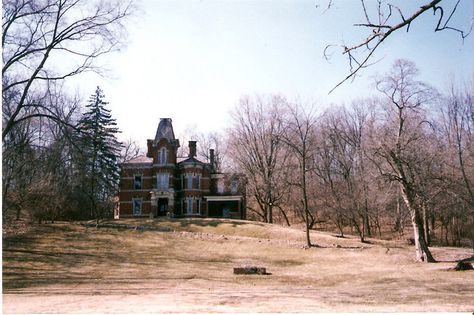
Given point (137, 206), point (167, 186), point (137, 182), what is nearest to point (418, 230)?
point (167, 186)

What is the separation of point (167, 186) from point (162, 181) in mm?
800

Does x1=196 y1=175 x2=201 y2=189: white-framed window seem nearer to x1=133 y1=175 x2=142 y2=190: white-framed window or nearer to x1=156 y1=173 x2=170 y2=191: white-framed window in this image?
x1=156 y1=173 x2=170 y2=191: white-framed window

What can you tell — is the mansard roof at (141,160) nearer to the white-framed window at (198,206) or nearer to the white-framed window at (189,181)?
the white-framed window at (189,181)

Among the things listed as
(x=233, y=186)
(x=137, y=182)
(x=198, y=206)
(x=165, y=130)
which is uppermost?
(x=165, y=130)

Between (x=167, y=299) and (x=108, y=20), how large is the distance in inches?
463

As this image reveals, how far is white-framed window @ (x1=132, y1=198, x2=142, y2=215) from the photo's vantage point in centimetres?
4400

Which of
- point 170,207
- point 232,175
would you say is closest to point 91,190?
point 170,207

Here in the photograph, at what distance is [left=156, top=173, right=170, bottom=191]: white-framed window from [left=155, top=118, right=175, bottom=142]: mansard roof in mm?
3748

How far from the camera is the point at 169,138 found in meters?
44.4

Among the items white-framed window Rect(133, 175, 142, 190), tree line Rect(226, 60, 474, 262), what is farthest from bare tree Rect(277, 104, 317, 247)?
white-framed window Rect(133, 175, 142, 190)

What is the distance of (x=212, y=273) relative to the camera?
21234 millimetres

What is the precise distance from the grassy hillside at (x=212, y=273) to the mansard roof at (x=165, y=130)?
32.8 feet

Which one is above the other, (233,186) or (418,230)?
(233,186)

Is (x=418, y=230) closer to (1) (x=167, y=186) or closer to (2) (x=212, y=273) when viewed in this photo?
(2) (x=212, y=273)
